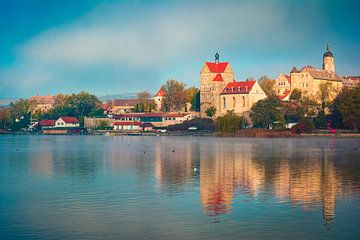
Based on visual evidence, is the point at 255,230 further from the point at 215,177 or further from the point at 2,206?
the point at 215,177

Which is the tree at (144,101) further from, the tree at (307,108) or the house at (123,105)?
the tree at (307,108)

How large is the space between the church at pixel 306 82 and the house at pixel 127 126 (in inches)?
1123

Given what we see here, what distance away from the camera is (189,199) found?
21.3 metres

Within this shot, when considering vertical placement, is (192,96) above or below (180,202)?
above

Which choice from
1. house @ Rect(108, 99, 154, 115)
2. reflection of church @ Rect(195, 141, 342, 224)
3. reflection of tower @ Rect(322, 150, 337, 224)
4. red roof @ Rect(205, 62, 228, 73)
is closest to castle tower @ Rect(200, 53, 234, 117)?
red roof @ Rect(205, 62, 228, 73)

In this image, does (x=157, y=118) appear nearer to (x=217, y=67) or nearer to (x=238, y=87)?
(x=217, y=67)

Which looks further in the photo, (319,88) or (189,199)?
(319,88)

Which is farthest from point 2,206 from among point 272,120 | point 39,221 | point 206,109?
point 206,109

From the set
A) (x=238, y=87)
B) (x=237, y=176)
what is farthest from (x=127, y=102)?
(x=237, y=176)

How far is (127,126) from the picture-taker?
119812mm

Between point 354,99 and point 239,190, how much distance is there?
60379 millimetres

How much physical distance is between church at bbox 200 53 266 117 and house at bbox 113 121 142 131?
1388 centimetres

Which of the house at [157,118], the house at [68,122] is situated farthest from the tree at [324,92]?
the house at [68,122]

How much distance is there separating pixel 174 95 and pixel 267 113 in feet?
107
